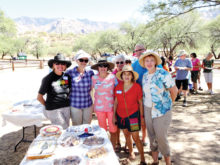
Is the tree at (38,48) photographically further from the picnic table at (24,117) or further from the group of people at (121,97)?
the group of people at (121,97)

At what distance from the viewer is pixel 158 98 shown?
2.39 m

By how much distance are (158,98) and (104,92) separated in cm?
96

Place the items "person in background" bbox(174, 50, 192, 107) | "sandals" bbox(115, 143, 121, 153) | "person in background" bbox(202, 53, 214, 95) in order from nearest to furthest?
"sandals" bbox(115, 143, 121, 153) < "person in background" bbox(174, 50, 192, 107) < "person in background" bbox(202, 53, 214, 95)

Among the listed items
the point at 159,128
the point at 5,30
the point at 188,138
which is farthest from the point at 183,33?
the point at 5,30

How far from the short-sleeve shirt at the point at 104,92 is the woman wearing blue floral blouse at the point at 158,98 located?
616mm

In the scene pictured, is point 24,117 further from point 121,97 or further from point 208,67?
point 208,67

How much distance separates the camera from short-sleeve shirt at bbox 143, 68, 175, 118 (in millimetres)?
2352

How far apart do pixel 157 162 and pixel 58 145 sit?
181cm

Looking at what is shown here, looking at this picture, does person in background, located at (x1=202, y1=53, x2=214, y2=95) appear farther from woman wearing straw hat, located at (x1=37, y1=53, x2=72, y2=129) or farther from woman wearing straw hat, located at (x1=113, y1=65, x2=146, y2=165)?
woman wearing straw hat, located at (x1=37, y1=53, x2=72, y2=129)

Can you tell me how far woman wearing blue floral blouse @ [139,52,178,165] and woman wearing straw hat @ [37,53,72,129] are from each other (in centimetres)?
138

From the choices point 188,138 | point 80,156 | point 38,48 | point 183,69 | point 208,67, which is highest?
point 38,48

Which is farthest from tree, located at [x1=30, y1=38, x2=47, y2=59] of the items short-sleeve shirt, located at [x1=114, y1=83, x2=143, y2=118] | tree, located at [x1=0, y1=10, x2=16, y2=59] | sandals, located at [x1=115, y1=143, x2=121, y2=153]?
short-sleeve shirt, located at [x1=114, y1=83, x2=143, y2=118]

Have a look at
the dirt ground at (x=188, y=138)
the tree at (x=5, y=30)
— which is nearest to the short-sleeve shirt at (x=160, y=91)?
the dirt ground at (x=188, y=138)

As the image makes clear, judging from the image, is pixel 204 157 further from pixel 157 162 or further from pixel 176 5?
pixel 176 5
